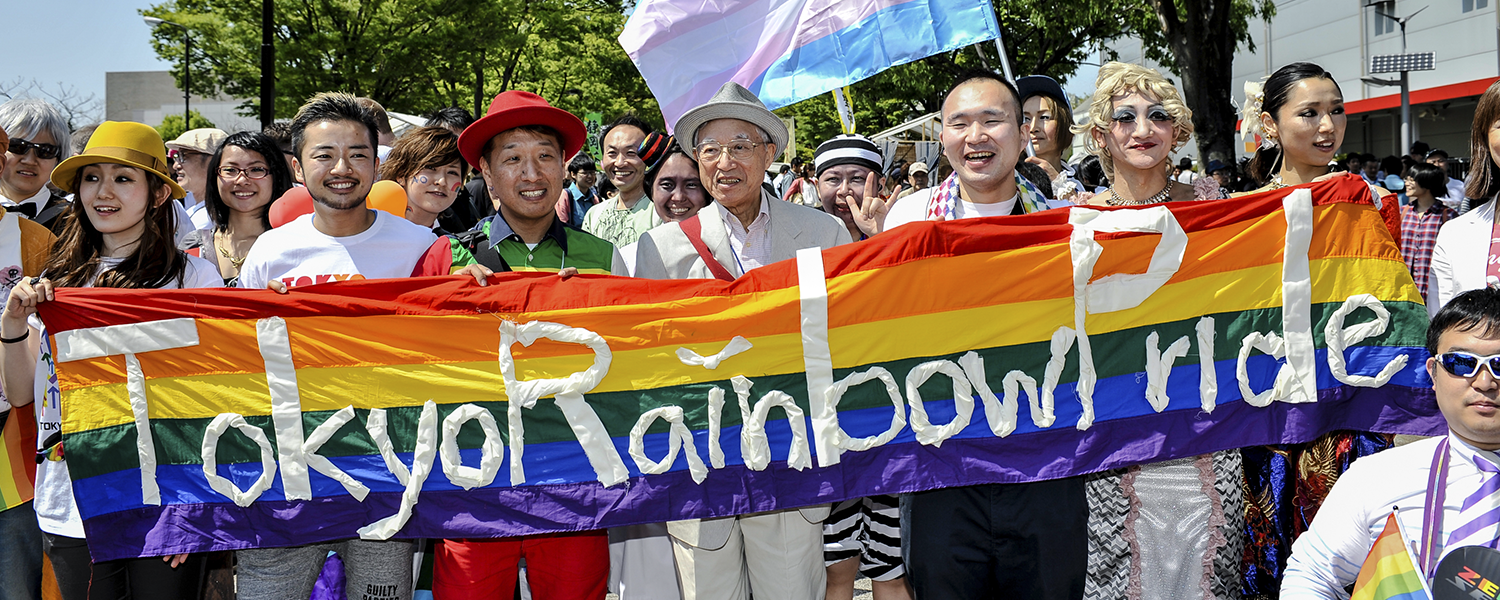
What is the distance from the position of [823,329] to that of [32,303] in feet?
7.81

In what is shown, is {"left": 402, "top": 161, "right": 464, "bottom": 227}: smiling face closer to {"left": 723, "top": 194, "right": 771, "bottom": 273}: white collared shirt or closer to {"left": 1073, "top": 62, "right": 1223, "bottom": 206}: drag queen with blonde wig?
{"left": 723, "top": 194, "right": 771, "bottom": 273}: white collared shirt

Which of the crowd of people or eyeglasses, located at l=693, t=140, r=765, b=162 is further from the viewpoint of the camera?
eyeglasses, located at l=693, t=140, r=765, b=162

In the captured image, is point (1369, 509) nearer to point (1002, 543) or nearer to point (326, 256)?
point (1002, 543)

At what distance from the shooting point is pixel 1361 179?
3277 millimetres

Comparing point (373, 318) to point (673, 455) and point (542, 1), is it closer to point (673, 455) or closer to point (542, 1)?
point (673, 455)

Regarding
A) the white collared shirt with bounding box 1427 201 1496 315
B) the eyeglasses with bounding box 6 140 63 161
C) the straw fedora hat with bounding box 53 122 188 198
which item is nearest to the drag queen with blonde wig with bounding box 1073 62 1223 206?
the white collared shirt with bounding box 1427 201 1496 315

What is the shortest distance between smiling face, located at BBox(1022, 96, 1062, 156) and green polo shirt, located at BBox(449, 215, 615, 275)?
2489mm

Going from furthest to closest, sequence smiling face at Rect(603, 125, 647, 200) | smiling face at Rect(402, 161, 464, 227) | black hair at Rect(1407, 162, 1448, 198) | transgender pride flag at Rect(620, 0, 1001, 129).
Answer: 1. black hair at Rect(1407, 162, 1448, 198)
2. smiling face at Rect(603, 125, 647, 200)
3. smiling face at Rect(402, 161, 464, 227)
4. transgender pride flag at Rect(620, 0, 1001, 129)

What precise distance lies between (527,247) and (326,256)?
69cm

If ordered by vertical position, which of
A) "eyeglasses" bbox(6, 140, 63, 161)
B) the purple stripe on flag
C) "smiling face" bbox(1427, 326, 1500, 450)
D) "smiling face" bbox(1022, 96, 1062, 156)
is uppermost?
"smiling face" bbox(1022, 96, 1062, 156)

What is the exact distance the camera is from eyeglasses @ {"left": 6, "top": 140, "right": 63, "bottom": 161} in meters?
4.35

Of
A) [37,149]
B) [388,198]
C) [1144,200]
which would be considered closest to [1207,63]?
[1144,200]

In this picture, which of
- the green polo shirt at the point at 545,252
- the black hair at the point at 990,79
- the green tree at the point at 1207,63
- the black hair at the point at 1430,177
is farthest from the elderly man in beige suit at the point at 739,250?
the green tree at the point at 1207,63

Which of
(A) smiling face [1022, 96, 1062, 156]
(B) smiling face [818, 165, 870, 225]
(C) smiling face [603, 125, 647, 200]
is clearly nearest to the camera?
(A) smiling face [1022, 96, 1062, 156]
